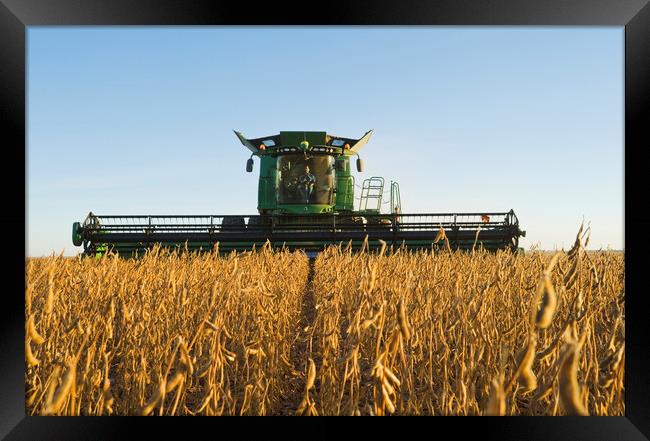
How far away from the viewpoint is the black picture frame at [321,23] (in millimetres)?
1734

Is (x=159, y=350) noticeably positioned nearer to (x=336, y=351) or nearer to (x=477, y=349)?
(x=336, y=351)

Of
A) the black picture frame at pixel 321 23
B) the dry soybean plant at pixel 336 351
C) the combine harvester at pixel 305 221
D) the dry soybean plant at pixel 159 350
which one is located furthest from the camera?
the combine harvester at pixel 305 221

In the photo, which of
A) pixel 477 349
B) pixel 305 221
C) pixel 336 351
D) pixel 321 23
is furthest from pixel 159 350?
pixel 305 221

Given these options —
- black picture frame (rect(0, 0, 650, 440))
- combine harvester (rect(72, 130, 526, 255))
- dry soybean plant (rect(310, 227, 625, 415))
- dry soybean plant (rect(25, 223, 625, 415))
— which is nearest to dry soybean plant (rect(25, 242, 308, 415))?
dry soybean plant (rect(25, 223, 625, 415))

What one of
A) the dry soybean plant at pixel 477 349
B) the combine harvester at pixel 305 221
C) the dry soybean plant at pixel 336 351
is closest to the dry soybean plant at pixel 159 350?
the dry soybean plant at pixel 336 351

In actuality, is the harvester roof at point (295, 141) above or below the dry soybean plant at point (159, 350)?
above

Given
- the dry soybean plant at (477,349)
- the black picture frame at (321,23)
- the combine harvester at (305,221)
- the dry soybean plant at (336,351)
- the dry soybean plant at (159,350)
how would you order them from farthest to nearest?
the combine harvester at (305,221) → the dry soybean plant at (159,350) → the black picture frame at (321,23) → the dry soybean plant at (336,351) → the dry soybean plant at (477,349)

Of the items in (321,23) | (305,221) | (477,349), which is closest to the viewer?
(321,23)

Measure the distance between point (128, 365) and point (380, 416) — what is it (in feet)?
5.17

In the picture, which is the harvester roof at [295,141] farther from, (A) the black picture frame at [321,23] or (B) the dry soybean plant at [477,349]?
(A) the black picture frame at [321,23]

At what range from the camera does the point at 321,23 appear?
2.07 metres
